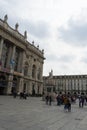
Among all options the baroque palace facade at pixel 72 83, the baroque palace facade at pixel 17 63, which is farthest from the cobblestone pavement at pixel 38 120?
the baroque palace facade at pixel 72 83

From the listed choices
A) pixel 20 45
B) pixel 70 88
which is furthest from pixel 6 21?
pixel 70 88

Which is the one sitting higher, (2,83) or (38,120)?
(2,83)

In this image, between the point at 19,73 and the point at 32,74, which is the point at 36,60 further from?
the point at 19,73

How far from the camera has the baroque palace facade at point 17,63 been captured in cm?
4438

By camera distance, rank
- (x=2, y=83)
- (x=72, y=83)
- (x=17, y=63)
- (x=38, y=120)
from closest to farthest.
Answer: (x=38, y=120) < (x=2, y=83) < (x=17, y=63) < (x=72, y=83)

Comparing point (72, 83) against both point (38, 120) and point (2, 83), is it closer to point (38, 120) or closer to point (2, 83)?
point (2, 83)

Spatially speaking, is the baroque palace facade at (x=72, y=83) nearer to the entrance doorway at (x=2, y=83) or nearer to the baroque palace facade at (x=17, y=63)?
the baroque palace facade at (x=17, y=63)

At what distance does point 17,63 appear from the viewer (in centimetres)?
5225

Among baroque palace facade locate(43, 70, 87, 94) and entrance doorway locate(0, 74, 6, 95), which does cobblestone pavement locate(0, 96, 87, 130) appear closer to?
entrance doorway locate(0, 74, 6, 95)

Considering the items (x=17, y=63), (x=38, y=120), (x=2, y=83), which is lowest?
(x=38, y=120)

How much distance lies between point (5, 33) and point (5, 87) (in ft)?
43.7

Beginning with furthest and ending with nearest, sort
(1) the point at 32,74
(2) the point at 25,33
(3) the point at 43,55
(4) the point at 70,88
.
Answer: (4) the point at 70,88 → (3) the point at 43,55 → (1) the point at 32,74 → (2) the point at 25,33

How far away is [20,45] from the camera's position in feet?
167

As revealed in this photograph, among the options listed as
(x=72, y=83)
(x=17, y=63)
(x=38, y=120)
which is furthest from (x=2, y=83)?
(x=72, y=83)
